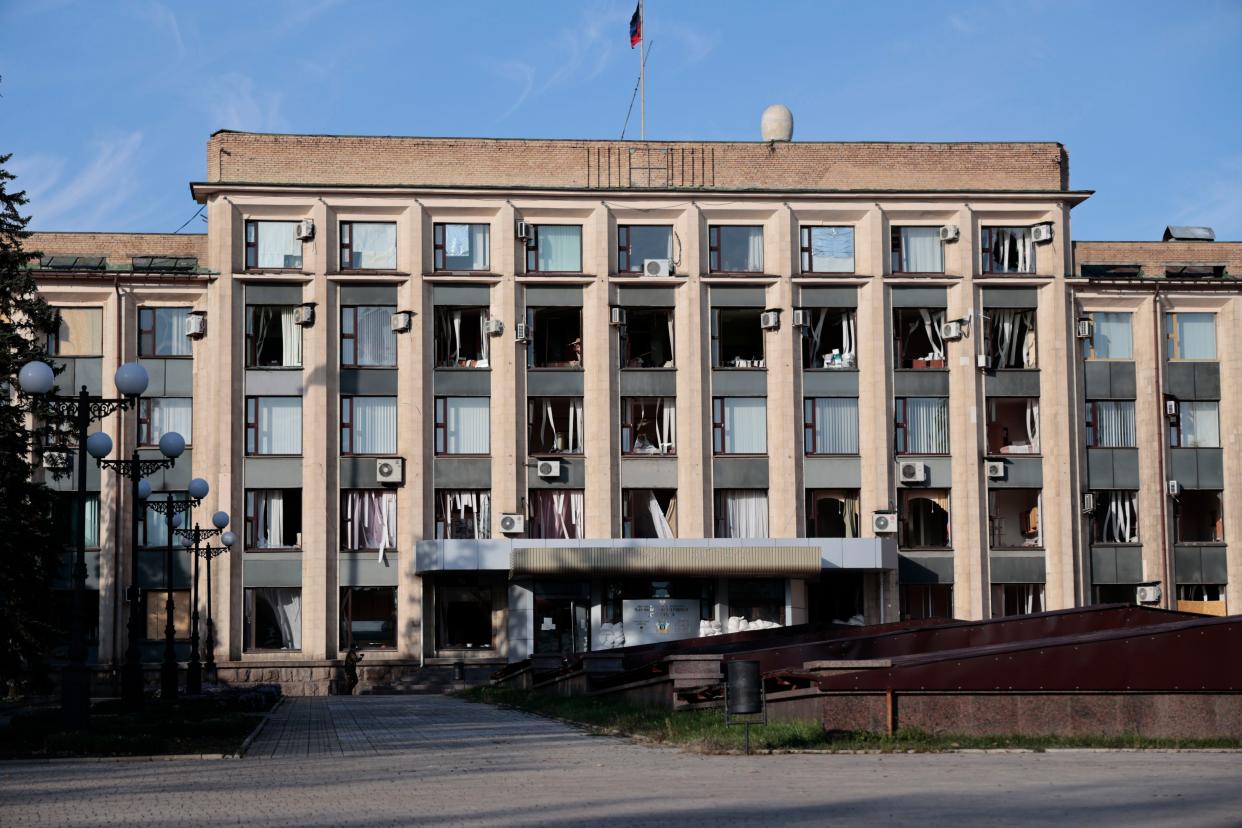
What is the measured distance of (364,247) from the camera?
46.3m

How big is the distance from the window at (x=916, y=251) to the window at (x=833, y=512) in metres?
6.80

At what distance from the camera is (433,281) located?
4597 centimetres

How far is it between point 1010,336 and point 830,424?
605 centimetres

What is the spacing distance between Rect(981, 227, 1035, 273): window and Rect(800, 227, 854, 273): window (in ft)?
13.3

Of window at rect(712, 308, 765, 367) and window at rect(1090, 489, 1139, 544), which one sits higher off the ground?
window at rect(712, 308, 765, 367)

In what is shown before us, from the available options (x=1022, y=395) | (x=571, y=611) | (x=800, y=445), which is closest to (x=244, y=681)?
(x=571, y=611)

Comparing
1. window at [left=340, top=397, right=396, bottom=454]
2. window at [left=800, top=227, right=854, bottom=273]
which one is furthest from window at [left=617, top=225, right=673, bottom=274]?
window at [left=340, top=397, right=396, bottom=454]

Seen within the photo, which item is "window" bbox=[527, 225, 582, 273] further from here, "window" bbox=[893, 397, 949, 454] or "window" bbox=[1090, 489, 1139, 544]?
"window" bbox=[1090, 489, 1139, 544]

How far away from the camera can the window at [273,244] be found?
4600 centimetres

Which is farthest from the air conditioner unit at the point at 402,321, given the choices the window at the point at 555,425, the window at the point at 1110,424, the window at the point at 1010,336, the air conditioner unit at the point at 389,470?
the window at the point at 1110,424

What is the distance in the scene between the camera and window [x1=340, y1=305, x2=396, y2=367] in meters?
46.0

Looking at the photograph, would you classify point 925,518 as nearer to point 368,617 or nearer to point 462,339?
point 462,339

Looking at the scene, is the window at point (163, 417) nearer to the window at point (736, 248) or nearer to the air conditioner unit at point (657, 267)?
the air conditioner unit at point (657, 267)

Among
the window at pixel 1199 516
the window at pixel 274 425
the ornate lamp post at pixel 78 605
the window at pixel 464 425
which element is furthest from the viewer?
the window at pixel 1199 516
